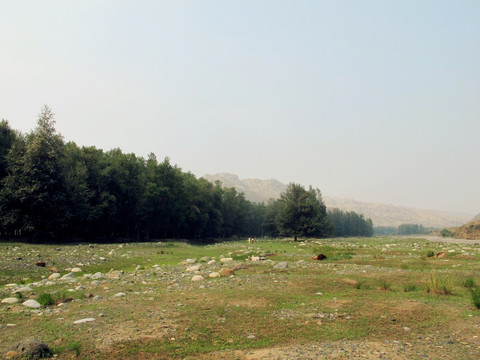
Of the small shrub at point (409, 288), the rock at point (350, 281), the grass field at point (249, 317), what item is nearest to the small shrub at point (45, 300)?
the grass field at point (249, 317)

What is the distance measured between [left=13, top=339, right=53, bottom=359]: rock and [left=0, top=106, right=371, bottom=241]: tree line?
35.5 m

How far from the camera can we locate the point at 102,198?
172 ft

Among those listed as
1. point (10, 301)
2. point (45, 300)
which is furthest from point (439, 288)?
point (10, 301)

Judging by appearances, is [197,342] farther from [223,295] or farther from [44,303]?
[44,303]

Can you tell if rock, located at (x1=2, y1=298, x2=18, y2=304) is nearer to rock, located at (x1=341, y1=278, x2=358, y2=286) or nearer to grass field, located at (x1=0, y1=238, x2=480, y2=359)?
grass field, located at (x1=0, y1=238, x2=480, y2=359)

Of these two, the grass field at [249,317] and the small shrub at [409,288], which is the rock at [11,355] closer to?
the grass field at [249,317]

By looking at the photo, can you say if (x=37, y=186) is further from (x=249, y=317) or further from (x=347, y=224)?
(x=347, y=224)

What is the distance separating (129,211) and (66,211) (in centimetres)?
2201

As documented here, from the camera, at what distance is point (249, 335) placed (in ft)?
23.9

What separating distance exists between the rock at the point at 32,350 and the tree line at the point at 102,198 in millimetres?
35530

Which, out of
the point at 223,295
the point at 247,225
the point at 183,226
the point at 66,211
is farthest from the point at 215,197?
→ the point at 223,295

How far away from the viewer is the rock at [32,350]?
233 inches

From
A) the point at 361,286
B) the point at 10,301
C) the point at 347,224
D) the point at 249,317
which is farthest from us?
the point at 347,224

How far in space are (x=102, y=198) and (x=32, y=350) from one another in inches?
1960
